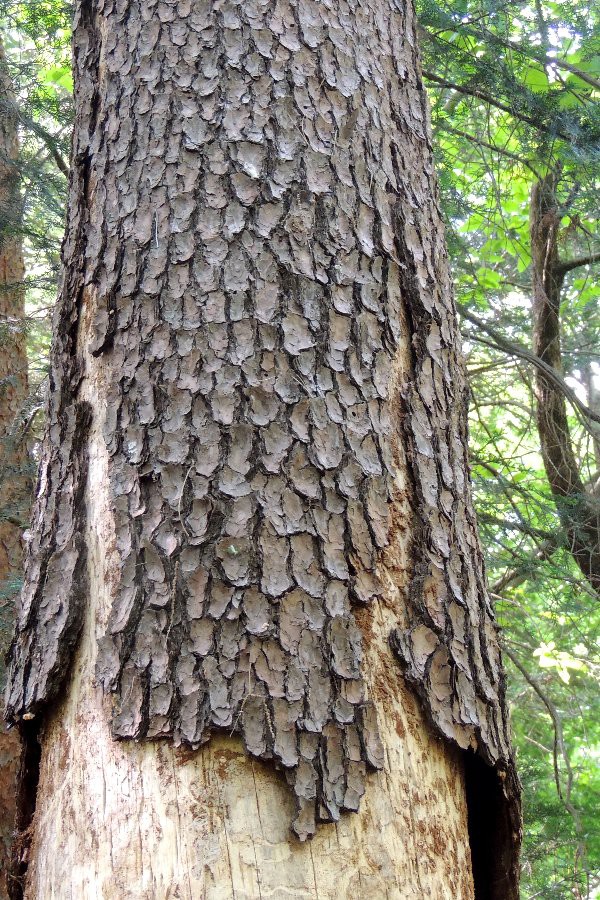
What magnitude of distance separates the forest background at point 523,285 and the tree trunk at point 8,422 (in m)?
0.02

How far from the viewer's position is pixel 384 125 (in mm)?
1547

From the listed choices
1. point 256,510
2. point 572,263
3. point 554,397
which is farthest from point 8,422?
point 572,263

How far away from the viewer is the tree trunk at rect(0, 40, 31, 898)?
3232mm

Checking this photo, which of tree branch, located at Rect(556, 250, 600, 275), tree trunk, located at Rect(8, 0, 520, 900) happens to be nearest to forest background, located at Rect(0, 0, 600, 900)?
tree branch, located at Rect(556, 250, 600, 275)

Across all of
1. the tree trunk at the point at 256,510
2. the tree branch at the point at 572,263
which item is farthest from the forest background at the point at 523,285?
the tree trunk at the point at 256,510

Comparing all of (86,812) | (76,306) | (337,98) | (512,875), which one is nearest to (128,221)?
(76,306)

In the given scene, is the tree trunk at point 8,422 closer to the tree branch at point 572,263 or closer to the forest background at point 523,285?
the forest background at point 523,285

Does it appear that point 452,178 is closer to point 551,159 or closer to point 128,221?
point 551,159

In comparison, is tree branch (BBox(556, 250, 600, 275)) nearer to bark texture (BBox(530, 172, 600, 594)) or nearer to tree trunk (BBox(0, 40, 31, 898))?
bark texture (BBox(530, 172, 600, 594))

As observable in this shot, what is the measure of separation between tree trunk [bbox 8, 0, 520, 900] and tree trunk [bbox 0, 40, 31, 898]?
170 cm

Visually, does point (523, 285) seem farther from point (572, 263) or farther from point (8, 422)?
point (8, 422)

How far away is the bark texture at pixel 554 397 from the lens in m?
4.03

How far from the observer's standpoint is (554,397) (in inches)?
173

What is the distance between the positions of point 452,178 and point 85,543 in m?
3.23
